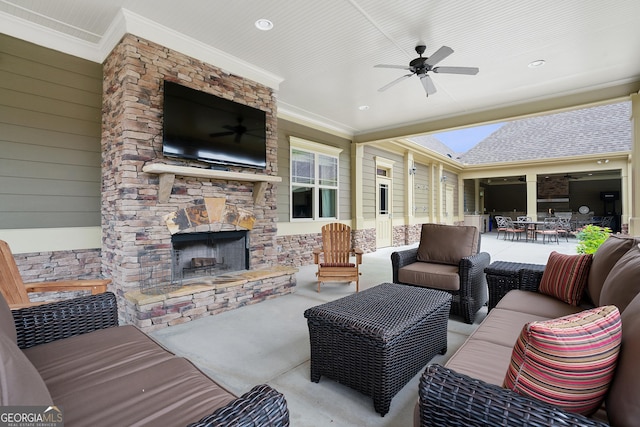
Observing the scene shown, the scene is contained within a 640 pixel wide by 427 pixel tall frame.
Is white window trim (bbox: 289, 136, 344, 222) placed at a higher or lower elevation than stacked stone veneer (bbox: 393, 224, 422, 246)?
higher

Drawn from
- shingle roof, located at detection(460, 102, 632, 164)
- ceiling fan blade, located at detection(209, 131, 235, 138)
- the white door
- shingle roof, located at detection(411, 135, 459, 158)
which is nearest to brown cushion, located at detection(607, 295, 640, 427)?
ceiling fan blade, located at detection(209, 131, 235, 138)

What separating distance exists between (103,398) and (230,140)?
3.38 meters

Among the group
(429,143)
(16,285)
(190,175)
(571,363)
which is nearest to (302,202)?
(190,175)

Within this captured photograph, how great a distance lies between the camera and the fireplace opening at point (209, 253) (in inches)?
151

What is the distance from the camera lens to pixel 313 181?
6.77 meters

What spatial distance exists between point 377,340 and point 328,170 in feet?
18.6

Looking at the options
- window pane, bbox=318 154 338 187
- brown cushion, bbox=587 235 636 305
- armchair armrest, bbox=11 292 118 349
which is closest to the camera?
armchair armrest, bbox=11 292 118 349

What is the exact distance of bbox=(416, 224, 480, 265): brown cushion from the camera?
12.1 feet

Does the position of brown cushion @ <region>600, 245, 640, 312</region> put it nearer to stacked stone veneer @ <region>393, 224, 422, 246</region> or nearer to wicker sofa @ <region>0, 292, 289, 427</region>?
wicker sofa @ <region>0, 292, 289, 427</region>

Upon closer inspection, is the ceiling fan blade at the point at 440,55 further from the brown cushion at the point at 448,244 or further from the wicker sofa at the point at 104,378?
the wicker sofa at the point at 104,378

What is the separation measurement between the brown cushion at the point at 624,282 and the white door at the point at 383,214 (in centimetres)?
682

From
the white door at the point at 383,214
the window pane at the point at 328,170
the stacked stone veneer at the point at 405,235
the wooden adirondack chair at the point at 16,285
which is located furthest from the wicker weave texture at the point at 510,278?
the stacked stone veneer at the point at 405,235

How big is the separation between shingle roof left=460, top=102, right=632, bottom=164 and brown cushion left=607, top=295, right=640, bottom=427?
1091cm

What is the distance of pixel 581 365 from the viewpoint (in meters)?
0.90
